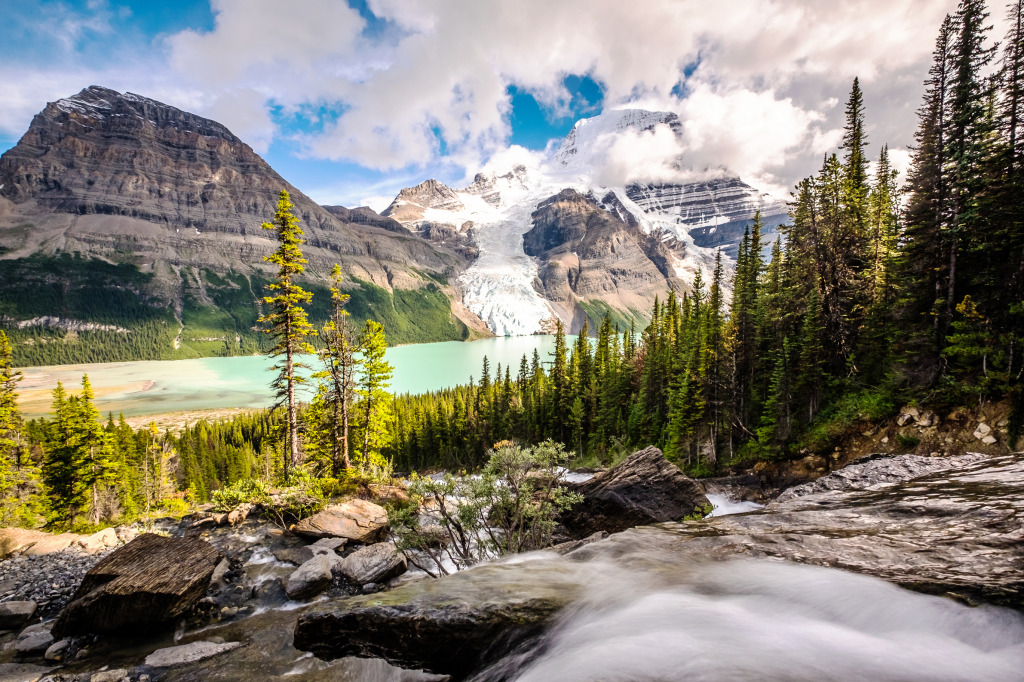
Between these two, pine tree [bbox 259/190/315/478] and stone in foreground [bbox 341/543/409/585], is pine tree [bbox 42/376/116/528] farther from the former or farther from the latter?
stone in foreground [bbox 341/543/409/585]

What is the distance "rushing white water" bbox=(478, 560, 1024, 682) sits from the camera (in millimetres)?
3354

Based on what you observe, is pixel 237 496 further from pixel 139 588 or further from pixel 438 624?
pixel 438 624

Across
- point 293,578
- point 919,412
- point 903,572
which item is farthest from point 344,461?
point 919,412

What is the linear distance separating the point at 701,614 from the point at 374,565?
949 cm

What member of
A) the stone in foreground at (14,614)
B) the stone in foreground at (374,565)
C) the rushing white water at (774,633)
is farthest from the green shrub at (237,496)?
the rushing white water at (774,633)

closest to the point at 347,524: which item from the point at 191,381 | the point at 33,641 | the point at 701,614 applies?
the point at 33,641

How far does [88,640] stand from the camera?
25.5 feet

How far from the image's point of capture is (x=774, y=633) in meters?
4.02

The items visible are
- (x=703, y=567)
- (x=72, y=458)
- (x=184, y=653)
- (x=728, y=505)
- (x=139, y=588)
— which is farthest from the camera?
(x=72, y=458)

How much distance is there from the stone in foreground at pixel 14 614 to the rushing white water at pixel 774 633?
11436 millimetres

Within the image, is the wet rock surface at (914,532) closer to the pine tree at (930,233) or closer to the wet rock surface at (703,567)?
the wet rock surface at (703,567)

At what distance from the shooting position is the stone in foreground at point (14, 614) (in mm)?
8539

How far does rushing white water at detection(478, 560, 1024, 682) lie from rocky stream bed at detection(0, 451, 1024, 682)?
0.02 meters

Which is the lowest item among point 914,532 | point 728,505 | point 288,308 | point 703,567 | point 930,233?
point 728,505
